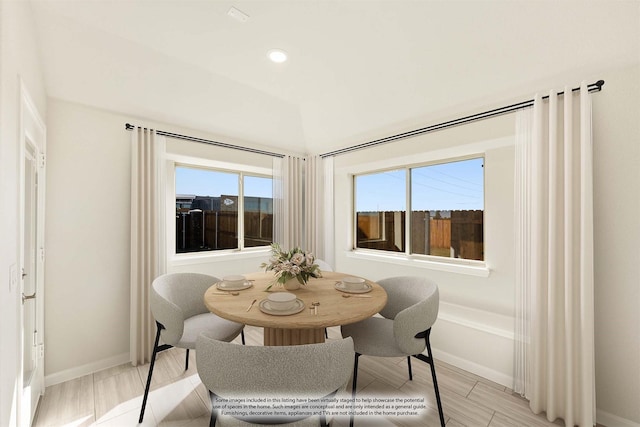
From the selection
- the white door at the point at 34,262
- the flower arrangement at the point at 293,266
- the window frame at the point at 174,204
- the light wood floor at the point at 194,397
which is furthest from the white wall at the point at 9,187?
the window frame at the point at 174,204

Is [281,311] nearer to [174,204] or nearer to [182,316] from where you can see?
[182,316]

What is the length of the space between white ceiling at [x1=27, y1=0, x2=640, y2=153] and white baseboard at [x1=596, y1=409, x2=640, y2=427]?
233cm

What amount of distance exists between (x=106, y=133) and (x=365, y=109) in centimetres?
259

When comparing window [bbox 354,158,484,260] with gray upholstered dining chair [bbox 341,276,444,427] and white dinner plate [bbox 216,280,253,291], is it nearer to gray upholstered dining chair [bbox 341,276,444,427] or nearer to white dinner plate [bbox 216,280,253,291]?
gray upholstered dining chair [bbox 341,276,444,427]

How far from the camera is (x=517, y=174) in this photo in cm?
211

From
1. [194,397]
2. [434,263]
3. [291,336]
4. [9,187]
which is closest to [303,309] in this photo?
[291,336]

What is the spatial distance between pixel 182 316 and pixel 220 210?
194cm

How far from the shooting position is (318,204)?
3.89m

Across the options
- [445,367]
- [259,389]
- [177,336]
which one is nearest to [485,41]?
[259,389]

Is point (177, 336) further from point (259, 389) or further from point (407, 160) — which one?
point (407, 160)

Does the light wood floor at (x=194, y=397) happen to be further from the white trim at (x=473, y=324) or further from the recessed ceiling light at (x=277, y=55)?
the recessed ceiling light at (x=277, y=55)

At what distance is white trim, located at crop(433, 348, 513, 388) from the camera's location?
220 centimetres

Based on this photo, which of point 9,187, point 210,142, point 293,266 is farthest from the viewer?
point 210,142

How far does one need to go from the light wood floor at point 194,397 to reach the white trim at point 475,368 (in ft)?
0.16
